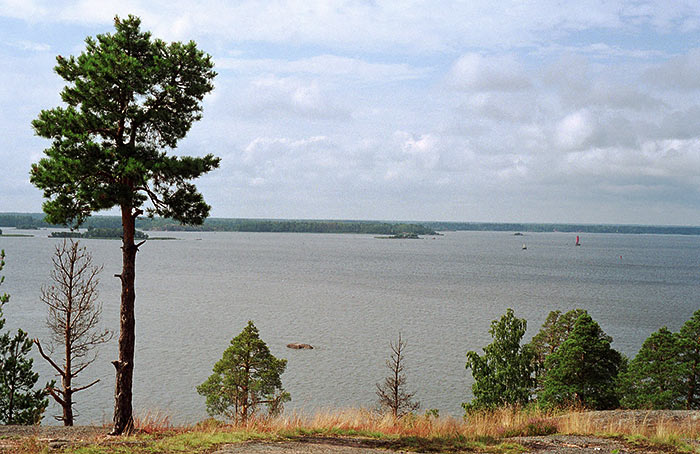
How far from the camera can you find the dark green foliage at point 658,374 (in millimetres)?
28172

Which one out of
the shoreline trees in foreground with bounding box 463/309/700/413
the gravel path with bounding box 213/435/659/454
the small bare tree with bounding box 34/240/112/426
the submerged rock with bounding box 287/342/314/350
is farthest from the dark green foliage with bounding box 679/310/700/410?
the submerged rock with bounding box 287/342/314/350

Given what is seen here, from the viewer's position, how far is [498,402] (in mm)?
30344

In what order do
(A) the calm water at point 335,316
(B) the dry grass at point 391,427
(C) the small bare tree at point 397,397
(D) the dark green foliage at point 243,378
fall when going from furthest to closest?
(A) the calm water at point 335,316
(C) the small bare tree at point 397,397
(D) the dark green foliage at point 243,378
(B) the dry grass at point 391,427

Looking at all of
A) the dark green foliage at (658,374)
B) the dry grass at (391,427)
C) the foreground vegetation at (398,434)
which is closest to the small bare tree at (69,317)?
the foreground vegetation at (398,434)

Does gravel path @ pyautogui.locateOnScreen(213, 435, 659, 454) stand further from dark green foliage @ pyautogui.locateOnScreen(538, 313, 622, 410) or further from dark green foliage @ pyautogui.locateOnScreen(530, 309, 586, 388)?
dark green foliage @ pyautogui.locateOnScreen(530, 309, 586, 388)

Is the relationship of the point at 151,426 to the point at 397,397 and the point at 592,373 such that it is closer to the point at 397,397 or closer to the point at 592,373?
the point at 397,397

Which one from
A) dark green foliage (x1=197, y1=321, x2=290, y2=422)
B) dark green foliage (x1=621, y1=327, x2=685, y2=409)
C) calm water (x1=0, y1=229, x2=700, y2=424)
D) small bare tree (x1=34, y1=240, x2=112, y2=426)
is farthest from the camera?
calm water (x1=0, y1=229, x2=700, y2=424)

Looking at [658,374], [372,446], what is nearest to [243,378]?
[372,446]

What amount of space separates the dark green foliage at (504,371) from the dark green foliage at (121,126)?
23.6 meters

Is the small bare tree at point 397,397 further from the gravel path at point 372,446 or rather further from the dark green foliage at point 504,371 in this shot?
the gravel path at point 372,446

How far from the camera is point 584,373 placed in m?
27.2

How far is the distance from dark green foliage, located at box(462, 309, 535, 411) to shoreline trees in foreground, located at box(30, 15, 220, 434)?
23.0 metres

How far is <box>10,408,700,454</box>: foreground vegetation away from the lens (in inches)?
385

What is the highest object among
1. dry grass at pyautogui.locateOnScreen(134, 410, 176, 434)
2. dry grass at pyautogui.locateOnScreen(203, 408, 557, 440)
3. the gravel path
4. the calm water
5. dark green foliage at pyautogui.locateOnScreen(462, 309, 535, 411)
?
the gravel path
